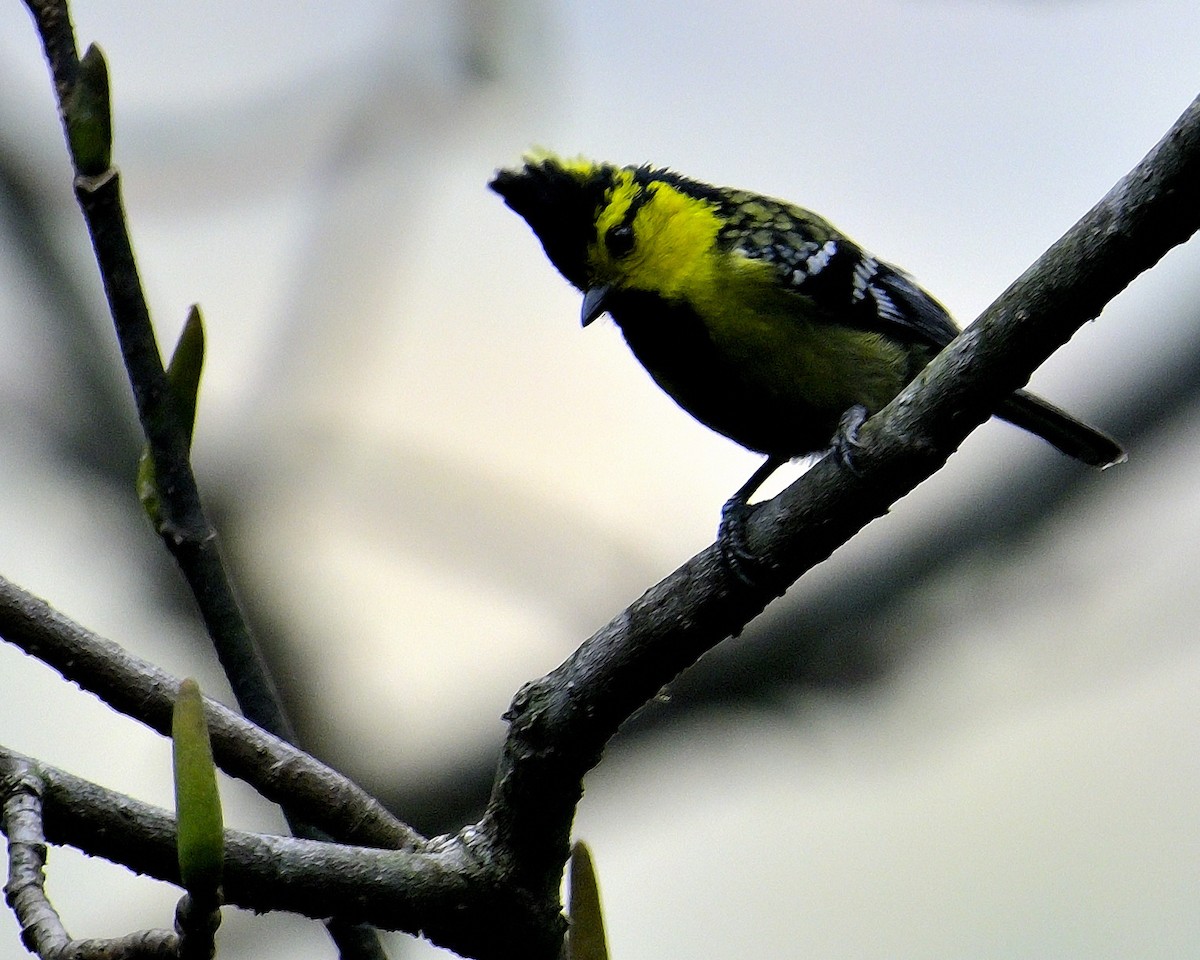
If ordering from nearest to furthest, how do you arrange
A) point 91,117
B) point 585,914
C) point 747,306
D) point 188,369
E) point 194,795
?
point 194,795
point 585,914
point 91,117
point 188,369
point 747,306

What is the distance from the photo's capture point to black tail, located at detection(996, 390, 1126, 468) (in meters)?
3.62

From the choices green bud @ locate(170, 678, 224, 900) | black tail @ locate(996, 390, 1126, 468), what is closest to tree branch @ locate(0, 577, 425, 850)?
green bud @ locate(170, 678, 224, 900)

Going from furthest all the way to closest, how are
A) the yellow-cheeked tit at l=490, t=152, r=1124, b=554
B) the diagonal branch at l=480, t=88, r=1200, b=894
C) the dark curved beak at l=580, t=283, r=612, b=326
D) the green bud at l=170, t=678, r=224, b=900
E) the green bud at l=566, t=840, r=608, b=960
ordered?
the dark curved beak at l=580, t=283, r=612, b=326, the yellow-cheeked tit at l=490, t=152, r=1124, b=554, the diagonal branch at l=480, t=88, r=1200, b=894, the green bud at l=566, t=840, r=608, b=960, the green bud at l=170, t=678, r=224, b=900

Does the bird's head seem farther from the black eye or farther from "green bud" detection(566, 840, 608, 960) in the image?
"green bud" detection(566, 840, 608, 960)

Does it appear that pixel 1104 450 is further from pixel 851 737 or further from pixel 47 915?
pixel 47 915

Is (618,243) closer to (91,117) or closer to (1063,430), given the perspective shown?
Result: (1063,430)

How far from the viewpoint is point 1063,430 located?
3.67m

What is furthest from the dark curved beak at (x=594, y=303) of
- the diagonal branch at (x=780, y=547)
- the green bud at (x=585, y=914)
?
the green bud at (x=585, y=914)

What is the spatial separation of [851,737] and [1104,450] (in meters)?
1.34

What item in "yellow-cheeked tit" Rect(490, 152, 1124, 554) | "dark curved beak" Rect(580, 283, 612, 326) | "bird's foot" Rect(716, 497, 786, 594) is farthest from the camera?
"dark curved beak" Rect(580, 283, 612, 326)

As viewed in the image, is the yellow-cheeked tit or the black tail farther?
the black tail

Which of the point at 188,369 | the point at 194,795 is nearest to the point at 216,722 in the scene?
the point at 188,369

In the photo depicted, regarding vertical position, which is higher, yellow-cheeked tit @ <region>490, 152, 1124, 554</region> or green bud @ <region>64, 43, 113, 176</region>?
yellow-cheeked tit @ <region>490, 152, 1124, 554</region>

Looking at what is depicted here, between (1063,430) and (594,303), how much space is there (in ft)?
4.49
